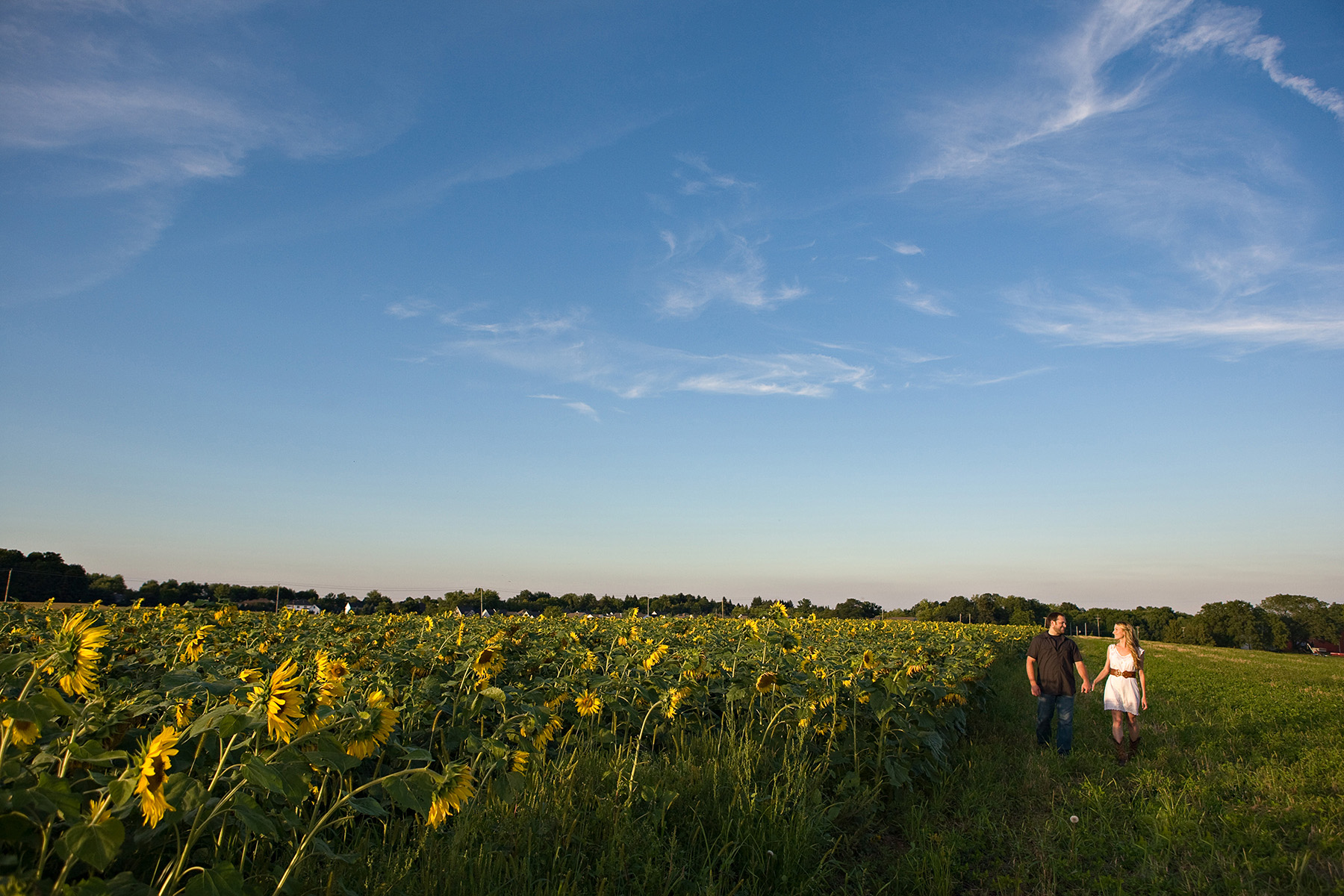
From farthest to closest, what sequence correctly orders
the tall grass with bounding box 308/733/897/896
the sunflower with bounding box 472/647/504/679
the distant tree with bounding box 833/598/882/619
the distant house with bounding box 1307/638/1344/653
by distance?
the distant house with bounding box 1307/638/1344/653
the distant tree with bounding box 833/598/882/619
the sunflower with bounding box 472/647/504/679
the tall grass with bounding box 308/733/897/896

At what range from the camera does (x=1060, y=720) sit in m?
8.71

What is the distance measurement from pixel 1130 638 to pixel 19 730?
10.2 metres

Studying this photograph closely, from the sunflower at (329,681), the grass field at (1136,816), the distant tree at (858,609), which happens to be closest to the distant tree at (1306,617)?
the distant tree at (858,609)

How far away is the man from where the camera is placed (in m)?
8.63

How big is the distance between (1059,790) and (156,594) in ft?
119

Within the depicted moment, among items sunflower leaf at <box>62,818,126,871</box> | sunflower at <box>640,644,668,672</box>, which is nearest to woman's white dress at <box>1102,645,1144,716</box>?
sunflower at <box>640,644,668,672</box>

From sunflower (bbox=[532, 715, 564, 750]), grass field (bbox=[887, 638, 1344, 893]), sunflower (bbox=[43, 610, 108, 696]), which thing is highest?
sunflower (bbox=[43, 610, 108, 696])

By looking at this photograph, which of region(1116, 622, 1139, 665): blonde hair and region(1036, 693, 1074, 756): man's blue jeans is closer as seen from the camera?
region(1036, 693, 1074, 756): man's blue jeans

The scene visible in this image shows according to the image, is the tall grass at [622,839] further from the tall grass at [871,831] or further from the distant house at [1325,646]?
the distant house at [1325,646]

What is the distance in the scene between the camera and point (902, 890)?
4.45 m

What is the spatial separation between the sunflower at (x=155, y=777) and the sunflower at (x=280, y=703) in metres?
0.33

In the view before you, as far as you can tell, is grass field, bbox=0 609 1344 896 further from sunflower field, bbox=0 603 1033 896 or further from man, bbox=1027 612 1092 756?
man, bbox=1027 612 1092 756

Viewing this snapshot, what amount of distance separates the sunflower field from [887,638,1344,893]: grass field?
61cm

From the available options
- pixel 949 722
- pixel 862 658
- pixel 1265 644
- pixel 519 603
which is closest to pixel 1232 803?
pixel 949 722
